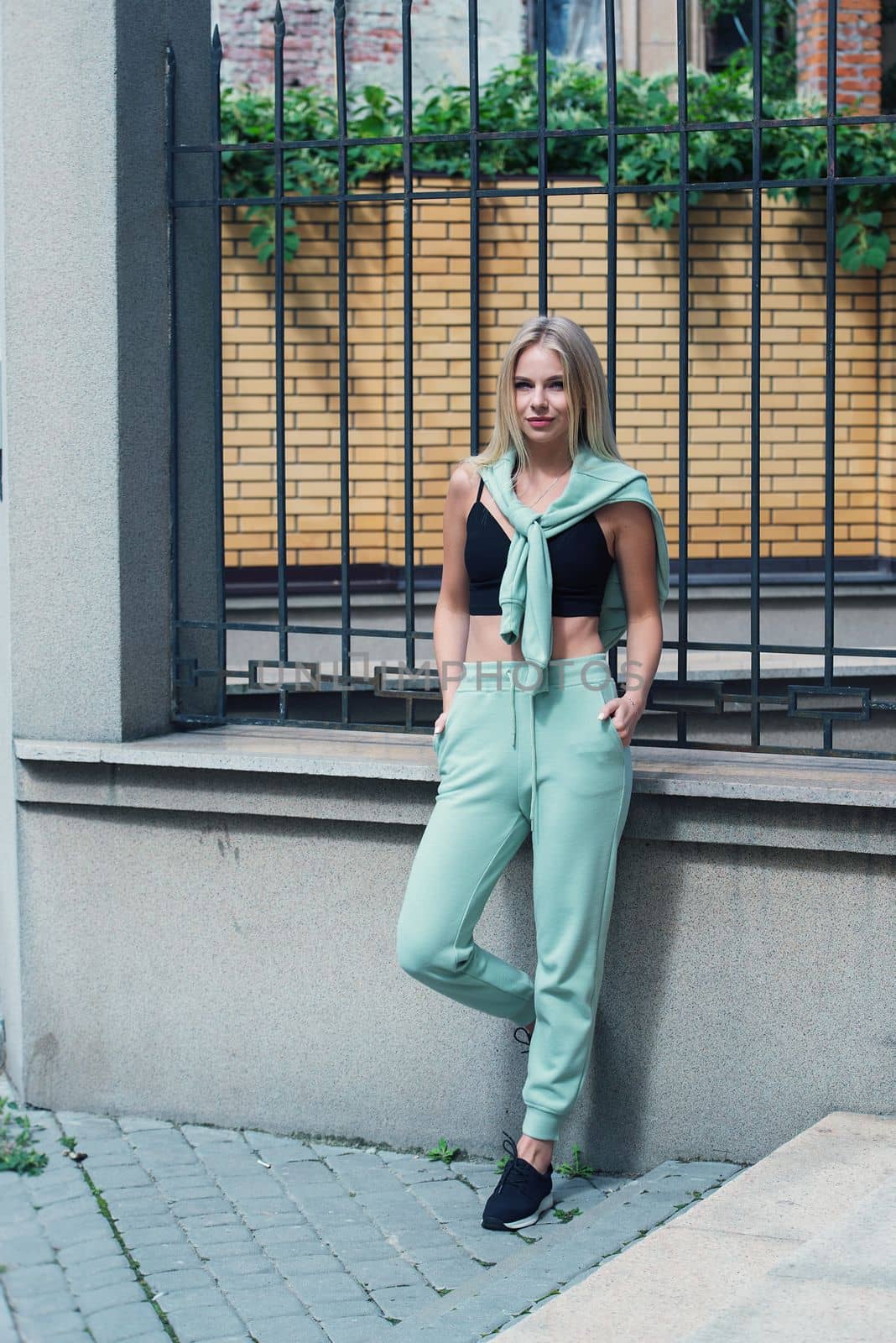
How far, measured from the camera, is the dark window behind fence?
14.3 ft

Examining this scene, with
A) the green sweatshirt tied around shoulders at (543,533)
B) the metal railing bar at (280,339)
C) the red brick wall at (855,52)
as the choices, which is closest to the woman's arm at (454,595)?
the green sweatshirt tied around shoulders at (543,533)

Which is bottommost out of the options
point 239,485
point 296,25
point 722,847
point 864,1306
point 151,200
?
point 864,1306

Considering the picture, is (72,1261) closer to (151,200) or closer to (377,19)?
(151,200)

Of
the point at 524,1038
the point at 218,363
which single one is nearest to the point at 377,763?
the point at 524,1038

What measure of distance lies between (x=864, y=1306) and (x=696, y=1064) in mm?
1356

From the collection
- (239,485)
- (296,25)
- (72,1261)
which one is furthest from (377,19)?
(72,1261)

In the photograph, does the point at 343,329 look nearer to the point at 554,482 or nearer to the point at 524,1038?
the point at 554,482

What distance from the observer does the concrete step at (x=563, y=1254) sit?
3.43 metres

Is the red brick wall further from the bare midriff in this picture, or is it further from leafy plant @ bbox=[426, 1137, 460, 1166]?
leafy plant @ bbox=[426, 1137, 460, 1166]

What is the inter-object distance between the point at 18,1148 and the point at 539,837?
5.64 feet

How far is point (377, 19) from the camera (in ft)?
38.2

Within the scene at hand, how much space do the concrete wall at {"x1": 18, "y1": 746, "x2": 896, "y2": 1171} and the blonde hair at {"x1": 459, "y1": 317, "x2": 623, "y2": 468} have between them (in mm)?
860

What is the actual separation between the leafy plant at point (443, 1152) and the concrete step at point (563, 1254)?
47 centimetres

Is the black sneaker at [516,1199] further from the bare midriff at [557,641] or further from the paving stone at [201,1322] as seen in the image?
the bare midriff at [557,641]
